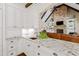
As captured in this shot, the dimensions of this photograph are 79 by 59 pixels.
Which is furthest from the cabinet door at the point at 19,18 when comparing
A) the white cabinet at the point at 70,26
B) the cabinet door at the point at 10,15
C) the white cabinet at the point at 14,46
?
the white cabinet at the point at 70,26

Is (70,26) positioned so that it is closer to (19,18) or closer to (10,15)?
(19,18)

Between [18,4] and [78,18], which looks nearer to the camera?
[78,18]

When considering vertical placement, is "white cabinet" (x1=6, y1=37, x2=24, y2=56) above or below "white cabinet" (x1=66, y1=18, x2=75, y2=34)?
below

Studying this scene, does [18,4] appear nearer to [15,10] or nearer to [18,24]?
[15,10]

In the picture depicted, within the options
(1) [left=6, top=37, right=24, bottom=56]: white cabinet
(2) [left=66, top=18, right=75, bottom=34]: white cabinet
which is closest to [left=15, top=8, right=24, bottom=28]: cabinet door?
(1) [left=6, top=37, right=24, bottom=56]: white cabinet

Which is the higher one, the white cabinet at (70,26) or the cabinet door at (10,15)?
the cabinet door at (10,15)

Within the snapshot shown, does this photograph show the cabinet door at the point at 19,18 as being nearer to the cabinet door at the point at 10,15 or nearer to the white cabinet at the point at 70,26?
the cabinet door at the point at 10,15

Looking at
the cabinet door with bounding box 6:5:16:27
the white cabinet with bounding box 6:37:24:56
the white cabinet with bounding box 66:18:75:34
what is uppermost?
the cabinet door with bounding box 6:5:16:27

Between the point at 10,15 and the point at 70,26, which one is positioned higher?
the point at 10,15

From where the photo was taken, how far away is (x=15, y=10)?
57.5 inches

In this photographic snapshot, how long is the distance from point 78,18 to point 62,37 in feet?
0.95

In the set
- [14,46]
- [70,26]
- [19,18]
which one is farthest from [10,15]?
[70,26]

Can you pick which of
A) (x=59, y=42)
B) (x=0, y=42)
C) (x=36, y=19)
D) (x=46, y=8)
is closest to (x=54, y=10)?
(x=46, y=8)

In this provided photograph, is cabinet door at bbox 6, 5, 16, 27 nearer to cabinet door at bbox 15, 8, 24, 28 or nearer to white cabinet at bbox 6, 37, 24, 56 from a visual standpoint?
cabinet door at bbox 15, 8, 24, 28
